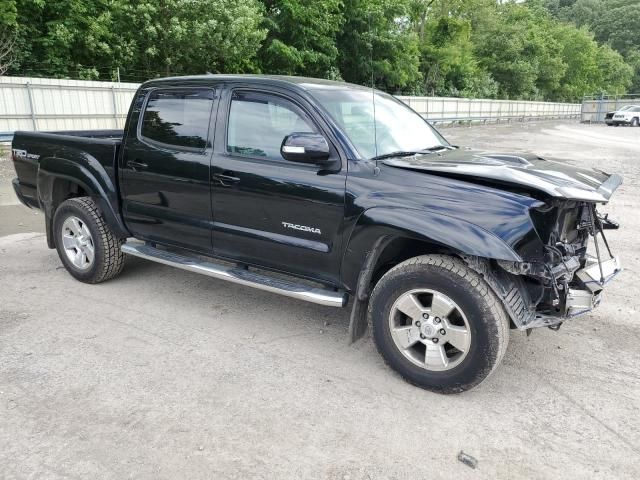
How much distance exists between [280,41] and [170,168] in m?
23.5

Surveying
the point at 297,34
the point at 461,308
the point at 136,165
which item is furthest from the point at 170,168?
the point at 297,34

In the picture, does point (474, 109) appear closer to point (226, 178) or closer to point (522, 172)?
point (226, 178)

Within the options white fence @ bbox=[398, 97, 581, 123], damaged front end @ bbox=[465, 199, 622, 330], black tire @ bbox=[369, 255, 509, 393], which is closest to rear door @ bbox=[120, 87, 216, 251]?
black tire @ bbox=[369, 255, 509, 393]

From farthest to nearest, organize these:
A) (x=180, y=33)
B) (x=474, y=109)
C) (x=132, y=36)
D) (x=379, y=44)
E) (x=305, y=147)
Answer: (x=474, y=109) < (x=379, y=44) < (x=132, y=36) < (x=180, y=33) < (x=305, y=147)

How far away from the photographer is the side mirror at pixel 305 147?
3465 mm

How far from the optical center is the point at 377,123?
4109 mm

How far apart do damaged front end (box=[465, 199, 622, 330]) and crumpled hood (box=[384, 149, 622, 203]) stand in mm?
130

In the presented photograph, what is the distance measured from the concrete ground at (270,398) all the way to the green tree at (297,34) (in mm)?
22791

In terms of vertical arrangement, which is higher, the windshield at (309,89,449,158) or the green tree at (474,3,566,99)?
the green tree at (474,3,566,99)

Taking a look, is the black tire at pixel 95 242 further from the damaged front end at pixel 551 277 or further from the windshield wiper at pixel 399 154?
the damaged front end at pixel 551 277

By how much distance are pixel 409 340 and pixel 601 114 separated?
137 feet

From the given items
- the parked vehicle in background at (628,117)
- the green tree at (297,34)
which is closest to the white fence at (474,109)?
the green tree at (297,34)

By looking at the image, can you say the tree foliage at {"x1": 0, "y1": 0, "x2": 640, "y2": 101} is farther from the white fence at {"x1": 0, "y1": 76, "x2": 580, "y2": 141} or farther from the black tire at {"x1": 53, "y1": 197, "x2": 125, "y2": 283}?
the white fence at {"x1": 0, "y1": 76, "x2": 580, "y2": 141}

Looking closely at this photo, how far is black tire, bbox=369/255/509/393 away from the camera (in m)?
3.10
